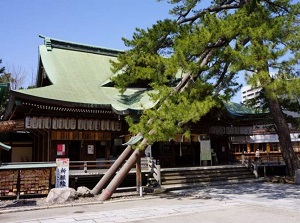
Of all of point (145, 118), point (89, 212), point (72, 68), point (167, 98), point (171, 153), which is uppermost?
point (72, 68)

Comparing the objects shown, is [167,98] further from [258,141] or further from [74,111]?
[258,141]

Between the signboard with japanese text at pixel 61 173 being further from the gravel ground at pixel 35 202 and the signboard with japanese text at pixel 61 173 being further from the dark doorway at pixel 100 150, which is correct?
the dark doorway at pixel 100 150

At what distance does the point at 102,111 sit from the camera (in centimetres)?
1816

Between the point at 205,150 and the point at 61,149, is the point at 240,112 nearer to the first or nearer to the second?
the point at 205,150

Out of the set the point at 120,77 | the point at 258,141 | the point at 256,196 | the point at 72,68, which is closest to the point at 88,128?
the point at 120,77

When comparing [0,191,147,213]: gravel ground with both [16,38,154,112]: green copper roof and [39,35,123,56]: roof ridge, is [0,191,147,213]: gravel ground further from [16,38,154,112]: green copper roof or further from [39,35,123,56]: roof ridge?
[39,35,123,56]: roof ridge

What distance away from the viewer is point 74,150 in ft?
63.3

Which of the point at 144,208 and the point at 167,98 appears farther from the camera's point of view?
the point at 167,98

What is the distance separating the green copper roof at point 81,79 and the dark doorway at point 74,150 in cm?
309

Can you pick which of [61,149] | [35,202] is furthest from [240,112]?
[35,202]

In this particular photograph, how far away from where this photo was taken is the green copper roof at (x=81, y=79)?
58.3 ft

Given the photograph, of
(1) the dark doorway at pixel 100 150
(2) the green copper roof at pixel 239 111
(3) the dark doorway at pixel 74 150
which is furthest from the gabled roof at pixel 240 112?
(3) the dark doorway at pixel 74 150

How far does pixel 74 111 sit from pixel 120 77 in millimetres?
3934

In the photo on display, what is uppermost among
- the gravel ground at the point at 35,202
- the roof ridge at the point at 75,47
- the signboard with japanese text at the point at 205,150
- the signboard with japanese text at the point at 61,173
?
the roof ridge at the point at 75,47
